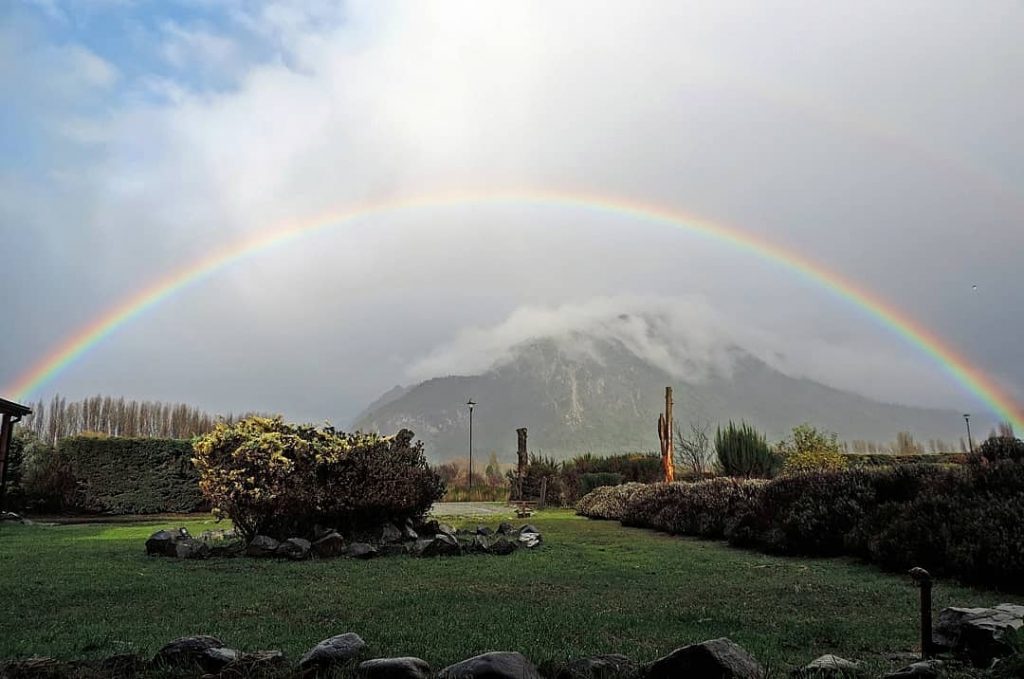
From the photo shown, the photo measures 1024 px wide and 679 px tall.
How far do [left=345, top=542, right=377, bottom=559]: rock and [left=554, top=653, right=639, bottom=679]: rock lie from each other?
6.80m

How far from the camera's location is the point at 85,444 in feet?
71.4

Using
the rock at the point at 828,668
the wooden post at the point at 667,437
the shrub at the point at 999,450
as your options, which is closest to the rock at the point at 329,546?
the rock at the point at 828,668

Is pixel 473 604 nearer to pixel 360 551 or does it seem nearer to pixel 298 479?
pixel 360 551

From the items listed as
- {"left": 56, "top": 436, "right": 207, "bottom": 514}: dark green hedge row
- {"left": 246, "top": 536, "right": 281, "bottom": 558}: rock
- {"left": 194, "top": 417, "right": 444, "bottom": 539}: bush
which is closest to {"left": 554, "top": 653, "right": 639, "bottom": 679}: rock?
{"left": 246, "top": 536, "right": 281, "bottom": 558}: rock

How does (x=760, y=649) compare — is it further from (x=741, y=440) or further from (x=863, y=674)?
(x=741, y=440)

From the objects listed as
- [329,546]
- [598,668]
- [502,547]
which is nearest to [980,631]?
[598,668]

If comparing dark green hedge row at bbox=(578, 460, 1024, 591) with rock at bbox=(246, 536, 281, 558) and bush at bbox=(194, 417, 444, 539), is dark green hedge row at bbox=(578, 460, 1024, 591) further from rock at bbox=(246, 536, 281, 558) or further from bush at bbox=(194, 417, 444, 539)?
rock at bbox=(246, 536, 281, 558)

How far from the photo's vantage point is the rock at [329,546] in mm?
9961

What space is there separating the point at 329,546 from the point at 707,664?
7685 mm

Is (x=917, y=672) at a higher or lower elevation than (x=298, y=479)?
lower

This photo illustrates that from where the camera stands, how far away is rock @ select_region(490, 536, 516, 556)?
10.4m

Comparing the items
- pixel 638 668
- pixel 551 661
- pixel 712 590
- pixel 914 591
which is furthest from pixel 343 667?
pixel 914 591

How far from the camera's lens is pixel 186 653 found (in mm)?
3799

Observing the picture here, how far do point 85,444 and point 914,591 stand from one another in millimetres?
22956
